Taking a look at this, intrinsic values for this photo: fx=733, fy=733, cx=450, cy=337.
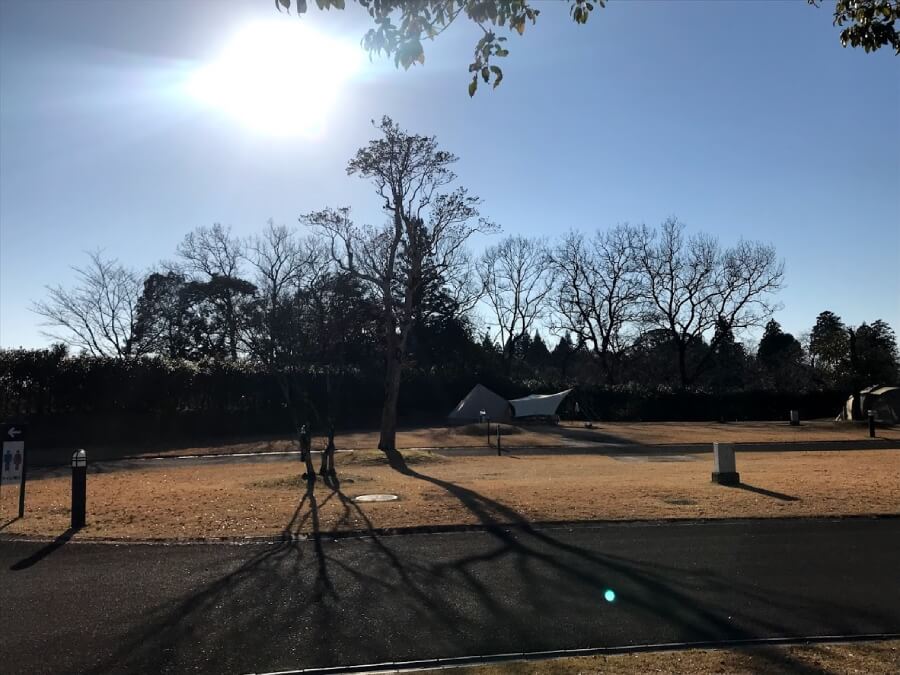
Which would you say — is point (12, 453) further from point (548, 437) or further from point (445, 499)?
point (548, 437)

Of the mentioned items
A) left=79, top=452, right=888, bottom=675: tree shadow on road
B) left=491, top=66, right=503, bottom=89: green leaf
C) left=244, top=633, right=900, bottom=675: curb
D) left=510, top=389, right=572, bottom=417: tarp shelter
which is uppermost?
left=491, top=66, right=503, bottom=89: green leaf

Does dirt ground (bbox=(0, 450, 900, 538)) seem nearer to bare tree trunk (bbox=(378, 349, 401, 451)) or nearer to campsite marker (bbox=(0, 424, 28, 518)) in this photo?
campsite marker (bbox=(0, 424, 28, 518))

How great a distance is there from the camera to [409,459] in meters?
24.9

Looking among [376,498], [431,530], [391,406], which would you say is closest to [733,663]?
[431,530]

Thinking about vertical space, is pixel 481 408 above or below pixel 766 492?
above

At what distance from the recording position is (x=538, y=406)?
4606 cm

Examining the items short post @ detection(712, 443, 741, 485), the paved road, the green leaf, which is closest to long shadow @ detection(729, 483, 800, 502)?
short post @ detection(712, 443, 741, 485)

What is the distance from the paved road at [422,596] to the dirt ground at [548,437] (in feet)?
73.3

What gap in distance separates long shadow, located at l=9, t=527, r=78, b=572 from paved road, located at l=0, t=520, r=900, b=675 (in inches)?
1.9

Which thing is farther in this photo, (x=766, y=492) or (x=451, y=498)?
(x=766, y=492)

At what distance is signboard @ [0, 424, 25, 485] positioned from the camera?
11.7m

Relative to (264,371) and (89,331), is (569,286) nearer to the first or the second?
(264,371)

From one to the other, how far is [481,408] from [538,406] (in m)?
3.63

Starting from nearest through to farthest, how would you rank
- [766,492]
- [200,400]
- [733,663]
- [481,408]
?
[733,663], [766,492], [200,400], [481,408]
